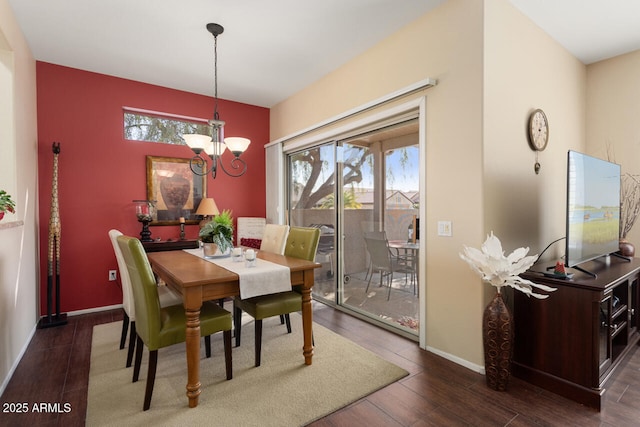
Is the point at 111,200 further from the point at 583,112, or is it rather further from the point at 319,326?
the point at 583,112

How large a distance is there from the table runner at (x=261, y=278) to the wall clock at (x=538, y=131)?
2.28m

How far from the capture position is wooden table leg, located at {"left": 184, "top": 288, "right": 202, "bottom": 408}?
1.91 m

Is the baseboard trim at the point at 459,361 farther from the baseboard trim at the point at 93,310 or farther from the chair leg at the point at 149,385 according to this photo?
the baseboard trim at the point at 93,310

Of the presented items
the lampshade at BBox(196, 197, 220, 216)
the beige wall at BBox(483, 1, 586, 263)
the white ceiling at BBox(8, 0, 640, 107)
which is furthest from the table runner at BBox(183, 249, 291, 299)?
the white ceiling at BBox(8, 0, 640, 107)

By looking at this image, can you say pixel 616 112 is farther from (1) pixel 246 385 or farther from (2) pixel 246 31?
(1) pixel 246 385

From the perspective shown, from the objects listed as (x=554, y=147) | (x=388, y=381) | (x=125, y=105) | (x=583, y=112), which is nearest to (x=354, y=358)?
(x=388, y=381)

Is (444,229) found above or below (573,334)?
above

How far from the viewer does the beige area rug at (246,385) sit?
5.97ft

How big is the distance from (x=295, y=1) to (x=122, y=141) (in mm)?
2726

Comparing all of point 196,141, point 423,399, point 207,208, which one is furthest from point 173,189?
point 423,399

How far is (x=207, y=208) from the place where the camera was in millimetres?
4125

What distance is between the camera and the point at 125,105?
390 centimetres

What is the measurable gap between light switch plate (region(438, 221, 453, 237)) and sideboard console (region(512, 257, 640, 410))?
57 cm

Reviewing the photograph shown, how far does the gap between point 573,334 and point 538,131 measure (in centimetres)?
166
